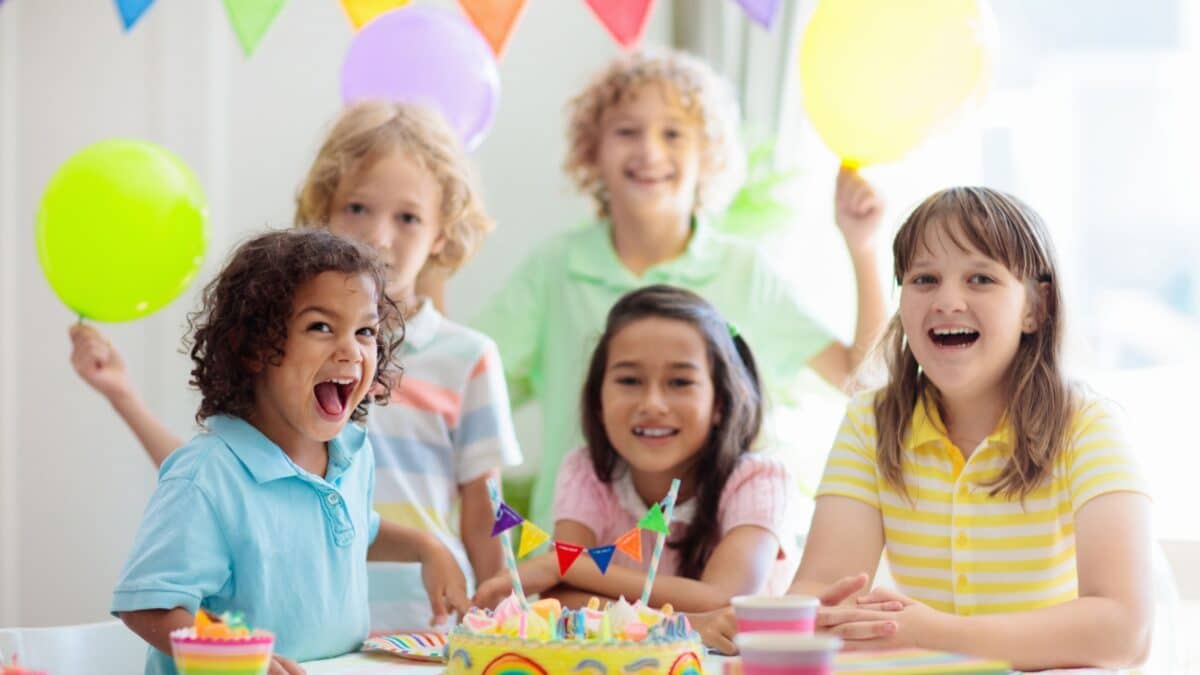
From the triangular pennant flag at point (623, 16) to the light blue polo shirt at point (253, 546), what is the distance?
1.05m

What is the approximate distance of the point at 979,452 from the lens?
160cm

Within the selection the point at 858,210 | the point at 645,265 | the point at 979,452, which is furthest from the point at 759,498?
the point at 645,265

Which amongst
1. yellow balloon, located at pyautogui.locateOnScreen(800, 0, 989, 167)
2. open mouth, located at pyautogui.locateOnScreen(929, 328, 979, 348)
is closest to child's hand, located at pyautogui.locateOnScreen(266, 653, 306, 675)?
open mouth, located at pyautogui.locateOnScreen(929, 328, 979, 348)

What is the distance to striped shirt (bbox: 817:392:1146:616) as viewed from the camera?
5.04ft

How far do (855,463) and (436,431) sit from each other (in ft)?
2.08

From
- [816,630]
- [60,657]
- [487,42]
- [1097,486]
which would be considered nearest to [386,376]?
[60,657]

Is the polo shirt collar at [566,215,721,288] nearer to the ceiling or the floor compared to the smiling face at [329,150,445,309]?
nearer to the ceiling

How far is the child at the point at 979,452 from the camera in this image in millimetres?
1540

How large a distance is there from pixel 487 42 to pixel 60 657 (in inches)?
53.0

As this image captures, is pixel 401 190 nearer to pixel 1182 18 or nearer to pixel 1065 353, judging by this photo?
pixel 1065 353

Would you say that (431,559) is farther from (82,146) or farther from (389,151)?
(82,146)

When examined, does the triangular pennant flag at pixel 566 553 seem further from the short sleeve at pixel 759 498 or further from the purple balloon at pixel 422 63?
the purple balloon at pixel 422 63

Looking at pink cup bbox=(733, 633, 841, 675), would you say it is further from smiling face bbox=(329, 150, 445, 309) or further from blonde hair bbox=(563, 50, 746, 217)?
blonde hair bbox=(563, 50, 746, 217)

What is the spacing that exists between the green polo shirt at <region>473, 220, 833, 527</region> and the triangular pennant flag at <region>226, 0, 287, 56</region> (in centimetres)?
63
